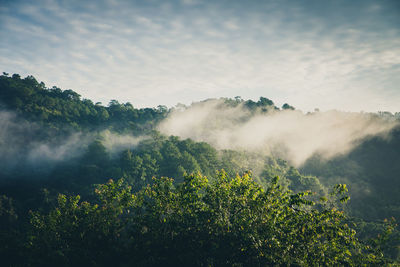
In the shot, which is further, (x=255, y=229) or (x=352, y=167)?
(x=352, y=167)

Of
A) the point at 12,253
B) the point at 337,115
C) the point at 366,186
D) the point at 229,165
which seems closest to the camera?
the point at 12,253

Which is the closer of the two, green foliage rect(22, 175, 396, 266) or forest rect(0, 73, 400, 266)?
green foliage rect(22, 175, 396, 266)

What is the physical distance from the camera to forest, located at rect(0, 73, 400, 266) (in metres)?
9.20

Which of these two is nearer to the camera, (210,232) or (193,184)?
(210,232)

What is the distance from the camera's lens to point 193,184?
11070 millimetres

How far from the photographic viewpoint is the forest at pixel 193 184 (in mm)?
9203

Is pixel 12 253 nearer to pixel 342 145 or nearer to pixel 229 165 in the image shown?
pixel 229 165

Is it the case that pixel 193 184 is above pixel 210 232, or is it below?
above

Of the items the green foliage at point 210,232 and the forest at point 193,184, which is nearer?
the green foliage at point 210,232

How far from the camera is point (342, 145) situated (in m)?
99.2

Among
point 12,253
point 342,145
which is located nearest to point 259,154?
point 342,145

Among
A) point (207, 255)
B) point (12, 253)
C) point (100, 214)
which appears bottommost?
point (12, 253)

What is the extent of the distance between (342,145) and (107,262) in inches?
4531

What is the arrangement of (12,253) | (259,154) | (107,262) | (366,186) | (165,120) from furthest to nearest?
(165,120)
(259,154)
(366,186)
(12,253)
(107,262)
